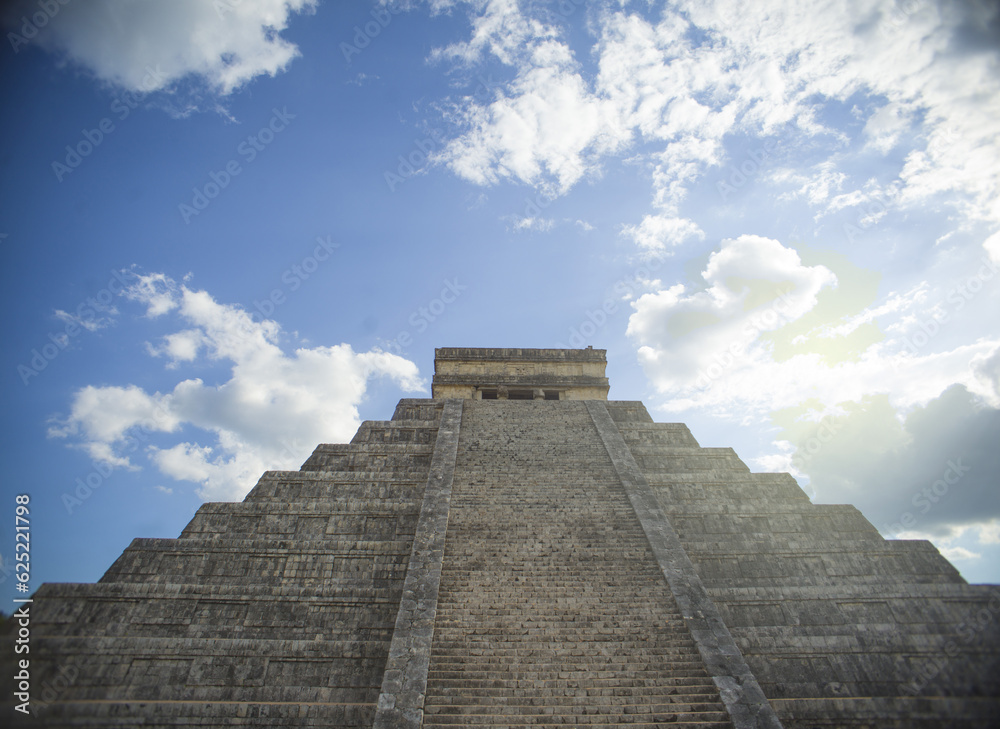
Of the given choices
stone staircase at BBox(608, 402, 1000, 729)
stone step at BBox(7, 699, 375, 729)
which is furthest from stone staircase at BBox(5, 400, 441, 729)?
stone staircase at BBox(608, 402, 1000, 729)

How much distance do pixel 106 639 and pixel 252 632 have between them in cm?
212

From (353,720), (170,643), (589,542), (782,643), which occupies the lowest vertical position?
(353,720)

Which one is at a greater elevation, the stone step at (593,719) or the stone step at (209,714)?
the stone step at (209,714)

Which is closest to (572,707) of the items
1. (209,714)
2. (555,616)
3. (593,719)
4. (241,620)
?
(593,719)

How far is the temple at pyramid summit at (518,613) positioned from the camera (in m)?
6.77

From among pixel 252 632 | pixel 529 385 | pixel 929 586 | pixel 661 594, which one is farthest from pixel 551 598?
pixel 529 385

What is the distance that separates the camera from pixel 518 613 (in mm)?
7805

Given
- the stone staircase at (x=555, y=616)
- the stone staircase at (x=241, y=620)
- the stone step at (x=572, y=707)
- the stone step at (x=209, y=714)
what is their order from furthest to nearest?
the stone staircase at (x=241, y=620) < the stone step at (x=209, y=714) < the stone staircase at (x=555, y=616) < the stone step at (x=572, y=707)

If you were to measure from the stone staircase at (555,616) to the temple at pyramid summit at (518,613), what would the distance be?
33mm

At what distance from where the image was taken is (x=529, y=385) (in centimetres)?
1895

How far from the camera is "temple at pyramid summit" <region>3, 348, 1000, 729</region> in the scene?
22.2ft

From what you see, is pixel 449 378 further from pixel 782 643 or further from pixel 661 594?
pixel 782 643

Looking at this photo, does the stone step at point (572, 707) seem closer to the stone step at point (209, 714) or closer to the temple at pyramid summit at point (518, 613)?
the temple at pyramid summit at point (518, 613)

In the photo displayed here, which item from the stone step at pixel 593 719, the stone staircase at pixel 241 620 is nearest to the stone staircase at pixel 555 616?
the stone step at pixel 593 719
